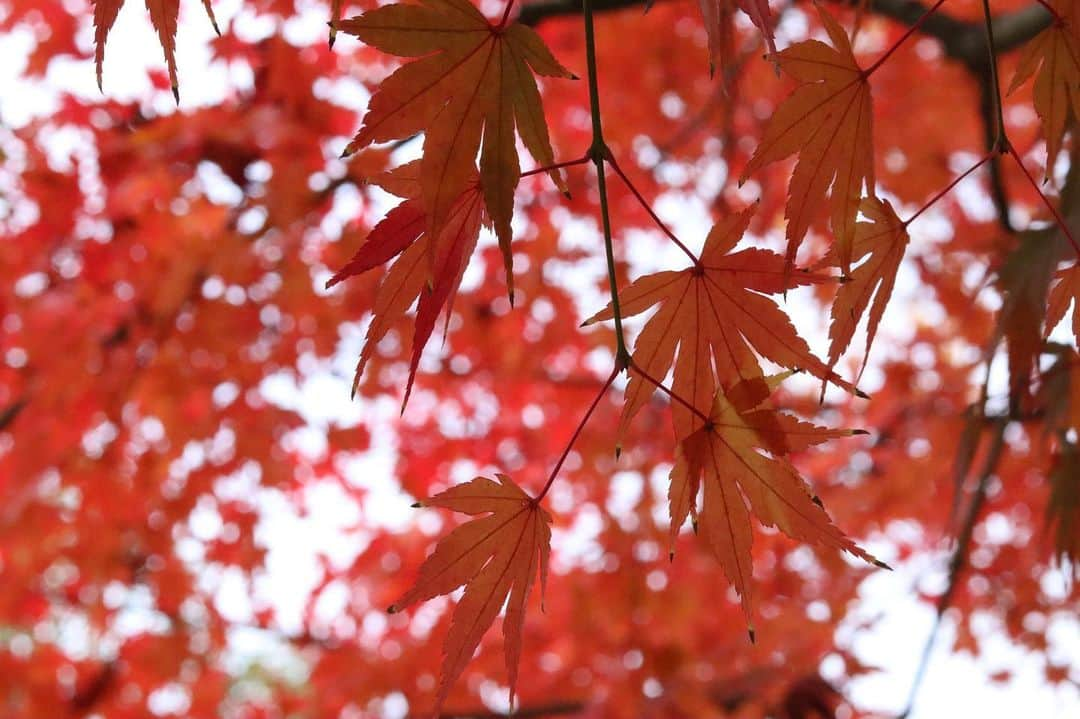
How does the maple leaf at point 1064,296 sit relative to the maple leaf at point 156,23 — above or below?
above

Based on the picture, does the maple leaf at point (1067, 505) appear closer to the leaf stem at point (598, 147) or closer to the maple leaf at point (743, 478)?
the maple leaf at point (743, 478)

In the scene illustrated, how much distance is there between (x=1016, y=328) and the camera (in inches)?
34.6

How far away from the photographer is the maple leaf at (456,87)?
1.67 feet

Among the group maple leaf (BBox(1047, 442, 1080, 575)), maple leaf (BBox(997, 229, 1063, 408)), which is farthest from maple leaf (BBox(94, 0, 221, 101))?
maple leaf (BBox(1047, 442, 1080, 575))

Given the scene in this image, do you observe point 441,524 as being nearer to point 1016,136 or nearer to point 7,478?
point 7,478

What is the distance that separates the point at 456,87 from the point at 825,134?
245 mm

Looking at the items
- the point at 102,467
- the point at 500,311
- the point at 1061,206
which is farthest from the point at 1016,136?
the point at 102,467

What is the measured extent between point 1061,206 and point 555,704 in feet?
6.12

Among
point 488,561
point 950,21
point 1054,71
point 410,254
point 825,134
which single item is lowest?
point 488,561

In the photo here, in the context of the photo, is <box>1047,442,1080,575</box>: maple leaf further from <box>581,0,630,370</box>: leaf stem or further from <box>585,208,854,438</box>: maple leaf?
<box>581,0,630,370</box>: leaf stem

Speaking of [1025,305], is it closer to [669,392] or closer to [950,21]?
[669,392]

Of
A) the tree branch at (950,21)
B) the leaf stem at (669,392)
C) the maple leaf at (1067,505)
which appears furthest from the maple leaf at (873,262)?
the tree branch at (950,21)

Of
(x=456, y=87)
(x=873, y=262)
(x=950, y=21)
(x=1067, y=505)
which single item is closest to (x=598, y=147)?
(x=456, y=87)

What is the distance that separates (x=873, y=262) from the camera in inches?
25.9
